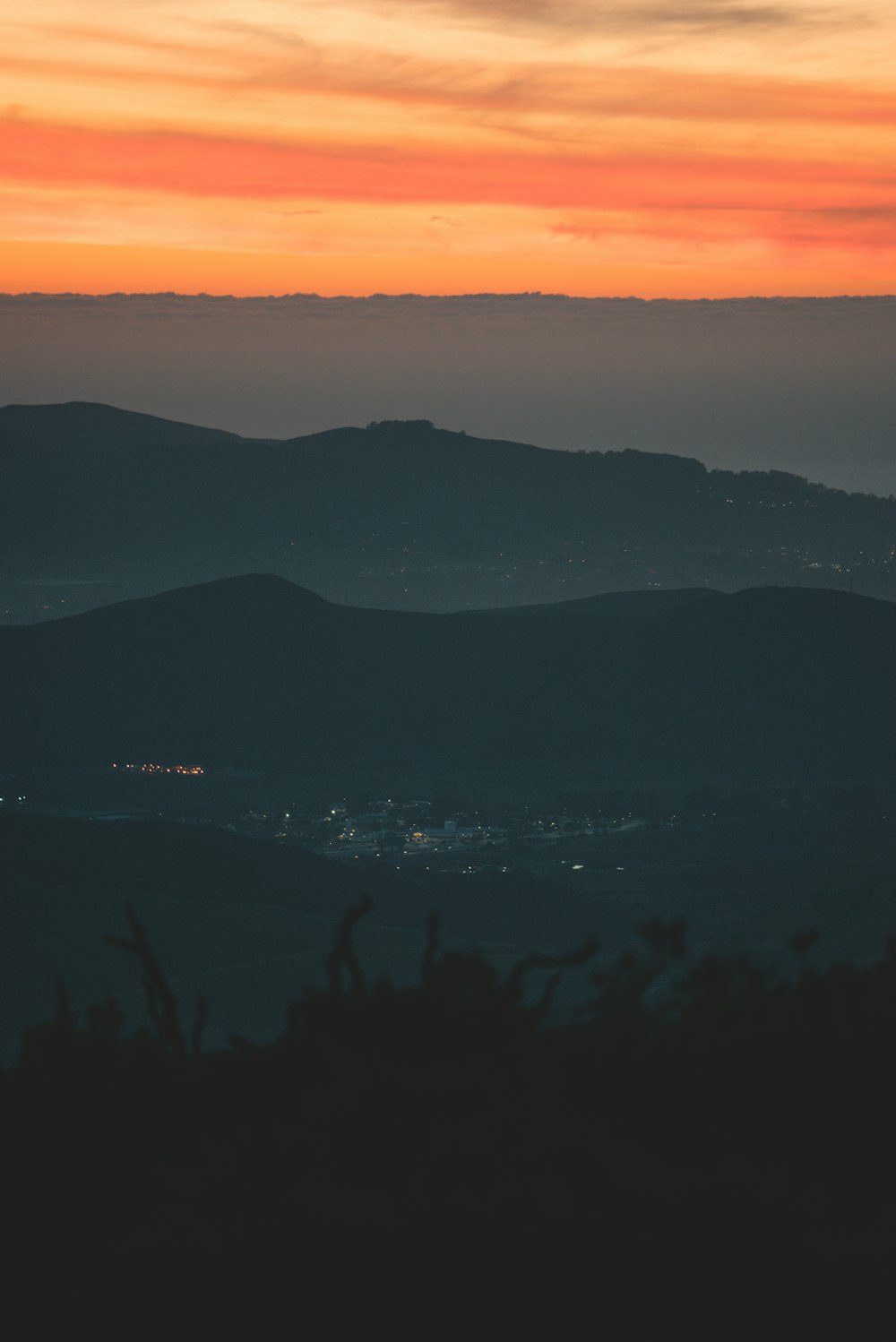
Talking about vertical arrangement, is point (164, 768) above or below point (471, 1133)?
below

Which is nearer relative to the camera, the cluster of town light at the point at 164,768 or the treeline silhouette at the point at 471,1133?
the treeline silhouette at the point at 471,1133

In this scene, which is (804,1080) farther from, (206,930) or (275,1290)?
(206,930)

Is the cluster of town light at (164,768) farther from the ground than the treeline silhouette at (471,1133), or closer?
closer

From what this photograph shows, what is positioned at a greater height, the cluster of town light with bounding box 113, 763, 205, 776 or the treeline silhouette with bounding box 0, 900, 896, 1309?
the treeline silhouette with bounding box 0, 900, 896, 1309

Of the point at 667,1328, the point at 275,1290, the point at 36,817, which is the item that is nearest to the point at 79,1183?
the point at 275,1290

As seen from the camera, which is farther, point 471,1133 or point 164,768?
point 164,768
